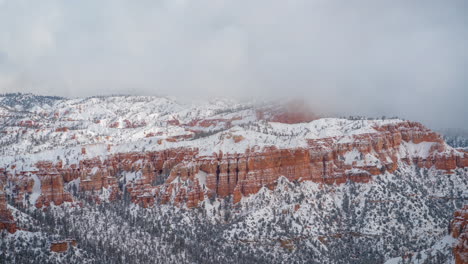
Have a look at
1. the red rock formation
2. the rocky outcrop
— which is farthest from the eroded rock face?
the red rock formation

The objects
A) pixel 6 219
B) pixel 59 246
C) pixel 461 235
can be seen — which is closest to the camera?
pixel 461 235

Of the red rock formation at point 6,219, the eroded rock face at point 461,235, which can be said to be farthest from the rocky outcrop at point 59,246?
the eroded rock face at point 461,235

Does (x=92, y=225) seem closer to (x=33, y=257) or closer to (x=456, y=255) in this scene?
(x=33, y=257)

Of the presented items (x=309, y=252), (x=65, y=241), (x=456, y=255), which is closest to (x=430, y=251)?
(x=456, y=255)

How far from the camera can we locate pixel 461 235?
126 meters

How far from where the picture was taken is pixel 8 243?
520ft

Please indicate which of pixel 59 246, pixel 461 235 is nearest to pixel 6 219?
pixel 59 246

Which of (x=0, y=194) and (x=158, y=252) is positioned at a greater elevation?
(x=0, y=194)

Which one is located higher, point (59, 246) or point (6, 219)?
point (6, 219)

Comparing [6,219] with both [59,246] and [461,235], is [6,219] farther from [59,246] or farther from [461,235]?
[461,235]

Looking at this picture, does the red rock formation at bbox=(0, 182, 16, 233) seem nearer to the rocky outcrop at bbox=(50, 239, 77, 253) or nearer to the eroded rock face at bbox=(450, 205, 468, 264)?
the rocky outcrop at bbox=(50, 239, 77, 253)

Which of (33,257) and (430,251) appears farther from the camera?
(33,257)

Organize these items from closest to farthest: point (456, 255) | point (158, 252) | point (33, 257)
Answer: point (456, 255), point (33, 257), point (158, 252)

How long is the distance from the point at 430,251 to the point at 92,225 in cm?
10865
